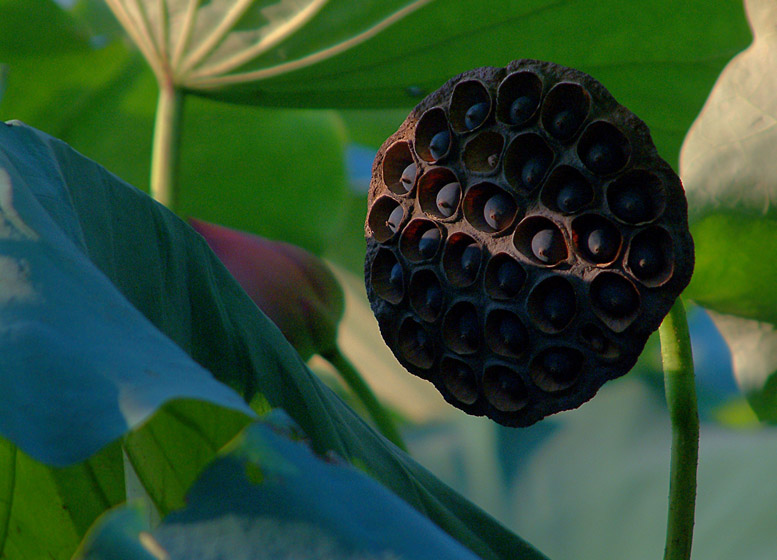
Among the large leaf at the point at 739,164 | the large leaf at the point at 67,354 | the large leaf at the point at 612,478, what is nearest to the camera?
the large leaf at the point at 67,354

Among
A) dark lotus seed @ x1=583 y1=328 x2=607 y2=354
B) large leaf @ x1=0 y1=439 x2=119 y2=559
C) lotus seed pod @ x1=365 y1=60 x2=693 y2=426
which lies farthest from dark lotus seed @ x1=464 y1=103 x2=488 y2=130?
large leaf @ x1=0 y1=439 x2=119 y2=559

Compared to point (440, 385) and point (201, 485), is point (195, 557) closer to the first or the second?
point (201, 485)

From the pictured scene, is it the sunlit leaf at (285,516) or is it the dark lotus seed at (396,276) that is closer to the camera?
the sunlit leaf at (285,516)

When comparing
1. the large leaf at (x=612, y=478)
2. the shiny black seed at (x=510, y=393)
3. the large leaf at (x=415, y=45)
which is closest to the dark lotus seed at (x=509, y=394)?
the shiny black seed at (x=510, y=393)

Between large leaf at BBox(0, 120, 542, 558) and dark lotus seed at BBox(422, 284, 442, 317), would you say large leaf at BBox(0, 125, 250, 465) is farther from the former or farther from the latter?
dark lotus seed at BBox(422, 284, 442, 317)

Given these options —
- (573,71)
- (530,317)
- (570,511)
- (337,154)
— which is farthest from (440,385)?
(570,511)

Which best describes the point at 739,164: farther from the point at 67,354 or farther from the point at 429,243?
the point at 67,354

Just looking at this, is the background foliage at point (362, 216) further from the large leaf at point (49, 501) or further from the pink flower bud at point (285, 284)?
the pink flower bud at point (285, 284)

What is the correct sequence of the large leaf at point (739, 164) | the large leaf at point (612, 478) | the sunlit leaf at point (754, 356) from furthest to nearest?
the large leaf at point (612, 478)
the sunlit leaf at point (754, 356)
the large leaf at point (739, 164)

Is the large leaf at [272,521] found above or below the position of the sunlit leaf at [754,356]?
above

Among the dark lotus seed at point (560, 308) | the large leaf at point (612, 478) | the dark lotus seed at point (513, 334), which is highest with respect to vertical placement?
the dark lotus seed at point (560, 308)
